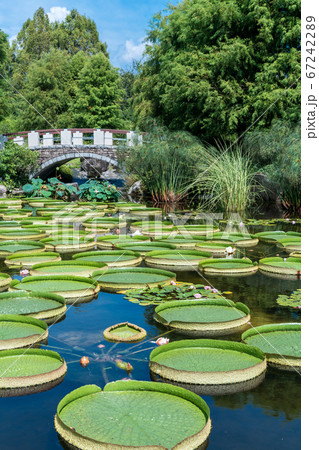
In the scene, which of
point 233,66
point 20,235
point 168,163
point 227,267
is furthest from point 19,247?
point 233,66

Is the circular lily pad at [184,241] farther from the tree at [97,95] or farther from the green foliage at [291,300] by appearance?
the tree at [97,95]

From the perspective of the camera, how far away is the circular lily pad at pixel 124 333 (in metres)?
3.14

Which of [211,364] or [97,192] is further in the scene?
[97,192]

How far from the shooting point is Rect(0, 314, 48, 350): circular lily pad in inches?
114

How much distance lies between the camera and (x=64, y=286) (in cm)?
415

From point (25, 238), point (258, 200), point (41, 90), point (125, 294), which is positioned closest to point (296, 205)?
point (258, 200)

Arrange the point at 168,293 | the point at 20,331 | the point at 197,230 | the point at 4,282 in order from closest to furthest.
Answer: the point at 20,331, the point at 168,293, the point at 4,282, the point at 197,230

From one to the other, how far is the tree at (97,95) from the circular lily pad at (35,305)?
1259 inches

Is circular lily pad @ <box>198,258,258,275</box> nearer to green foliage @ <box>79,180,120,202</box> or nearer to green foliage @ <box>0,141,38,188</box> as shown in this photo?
green foliage @ <box>79,180,120,202</box>

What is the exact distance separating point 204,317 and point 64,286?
137 centimetres

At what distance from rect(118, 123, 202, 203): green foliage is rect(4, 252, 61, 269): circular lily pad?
7.89 meters

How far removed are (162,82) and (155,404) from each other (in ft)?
58.3

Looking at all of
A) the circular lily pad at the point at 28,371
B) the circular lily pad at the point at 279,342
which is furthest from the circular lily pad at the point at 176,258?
the circular lily pad at the point at 28,371

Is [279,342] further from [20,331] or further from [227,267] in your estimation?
[227,267]
